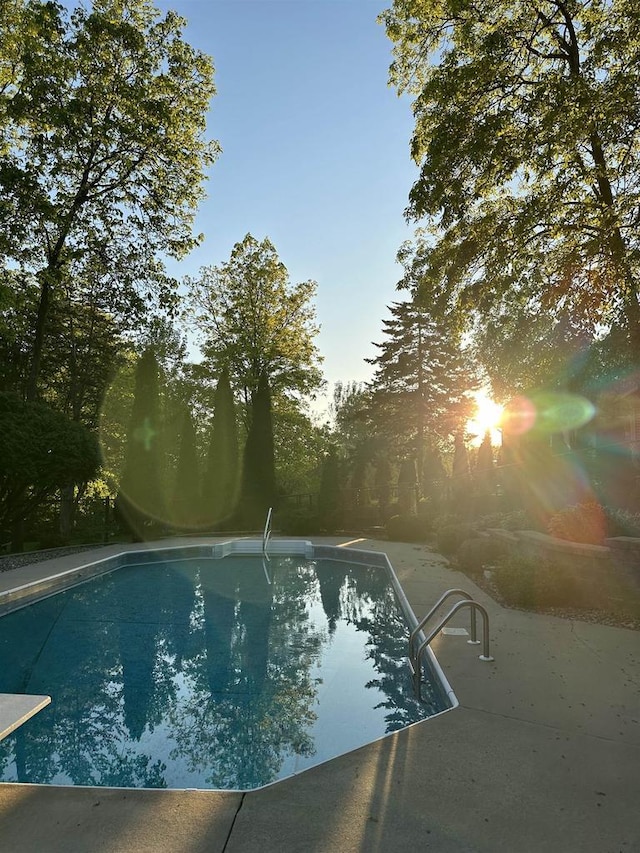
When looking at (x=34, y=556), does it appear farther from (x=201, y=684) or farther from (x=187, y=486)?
(x=201, y=684)

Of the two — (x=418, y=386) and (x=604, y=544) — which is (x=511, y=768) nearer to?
(x=604, y=544)

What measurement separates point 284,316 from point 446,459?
23456 millimetres

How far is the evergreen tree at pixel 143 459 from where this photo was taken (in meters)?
17.4

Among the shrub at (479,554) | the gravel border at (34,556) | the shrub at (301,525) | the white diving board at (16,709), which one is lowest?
the white diving board at (16,709)

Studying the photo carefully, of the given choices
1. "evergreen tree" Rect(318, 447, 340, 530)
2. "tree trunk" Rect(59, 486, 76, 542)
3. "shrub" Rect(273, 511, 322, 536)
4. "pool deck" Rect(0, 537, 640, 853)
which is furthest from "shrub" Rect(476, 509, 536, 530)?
"tree trunk" Rect(59, 486, 76, 542)

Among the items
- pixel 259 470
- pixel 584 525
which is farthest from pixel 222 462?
pixel 584 525

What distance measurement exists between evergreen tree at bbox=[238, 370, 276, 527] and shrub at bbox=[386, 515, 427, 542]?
6.26 m

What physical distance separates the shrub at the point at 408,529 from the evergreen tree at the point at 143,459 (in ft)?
28.7

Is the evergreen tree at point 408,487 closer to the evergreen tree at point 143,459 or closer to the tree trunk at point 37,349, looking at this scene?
the evergreen tree at point 143,459

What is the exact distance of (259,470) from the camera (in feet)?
72.2

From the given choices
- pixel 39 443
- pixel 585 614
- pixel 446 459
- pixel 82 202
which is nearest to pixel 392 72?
pixel 82 202

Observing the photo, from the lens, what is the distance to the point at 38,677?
597 cm

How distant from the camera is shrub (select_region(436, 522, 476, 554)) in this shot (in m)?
13.2

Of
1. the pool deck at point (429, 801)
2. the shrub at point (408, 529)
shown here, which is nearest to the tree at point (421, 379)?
the shrub at point (408, 529)
